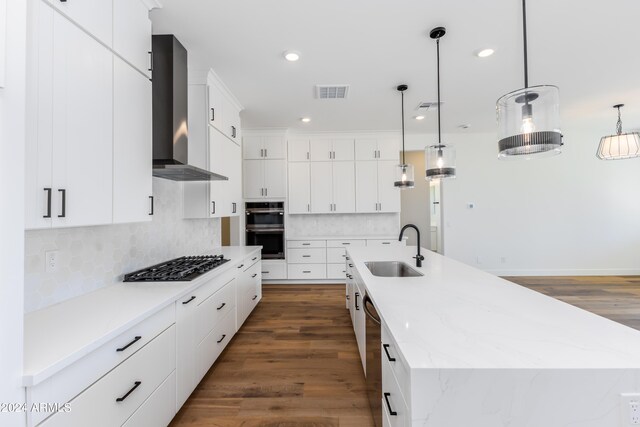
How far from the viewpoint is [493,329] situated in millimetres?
1149

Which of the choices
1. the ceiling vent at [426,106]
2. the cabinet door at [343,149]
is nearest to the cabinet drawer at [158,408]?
the ceiling vent at [426,106]

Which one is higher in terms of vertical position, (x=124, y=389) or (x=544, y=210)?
(x=544, y=210)

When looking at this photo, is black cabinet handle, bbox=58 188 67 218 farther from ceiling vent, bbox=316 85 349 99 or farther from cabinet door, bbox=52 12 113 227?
ceiling vent, bbox=316 85 349 99

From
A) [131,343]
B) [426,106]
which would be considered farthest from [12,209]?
[426,106]

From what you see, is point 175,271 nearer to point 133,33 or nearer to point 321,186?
point 133,33

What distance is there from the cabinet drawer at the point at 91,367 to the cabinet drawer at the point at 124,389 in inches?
1.3

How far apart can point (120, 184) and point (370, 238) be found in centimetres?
424

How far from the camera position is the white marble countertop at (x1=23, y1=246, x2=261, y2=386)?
3.26 feet

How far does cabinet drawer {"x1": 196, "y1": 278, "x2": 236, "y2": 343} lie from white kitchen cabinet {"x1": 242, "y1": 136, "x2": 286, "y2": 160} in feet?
9.39

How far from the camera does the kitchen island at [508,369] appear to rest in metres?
0.86

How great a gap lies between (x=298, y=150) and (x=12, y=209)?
4650 millimetres

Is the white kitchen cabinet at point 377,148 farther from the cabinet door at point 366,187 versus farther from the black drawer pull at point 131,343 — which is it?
the black drawer pull at point 131,343

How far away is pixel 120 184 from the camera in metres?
1.62

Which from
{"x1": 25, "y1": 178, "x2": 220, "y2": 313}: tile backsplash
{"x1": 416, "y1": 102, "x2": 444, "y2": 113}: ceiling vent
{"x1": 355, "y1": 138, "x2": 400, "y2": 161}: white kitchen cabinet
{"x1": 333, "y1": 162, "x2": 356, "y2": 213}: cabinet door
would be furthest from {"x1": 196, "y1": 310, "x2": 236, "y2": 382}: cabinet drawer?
{"x1": 355, "y1": 138, "x2": 400, "y2": 161}: white kitchen cabinet
